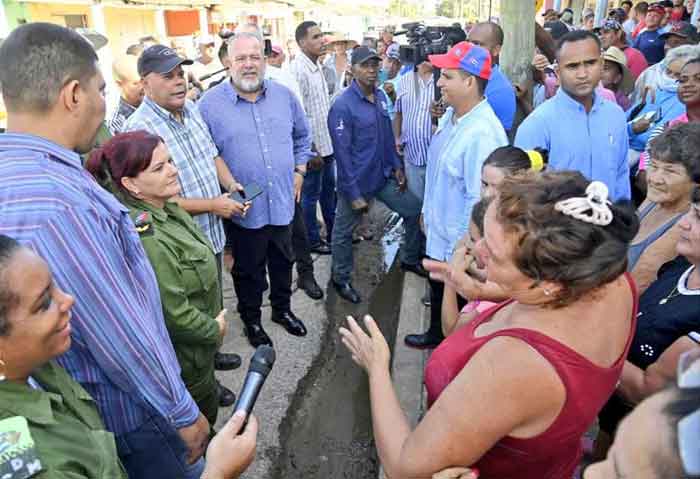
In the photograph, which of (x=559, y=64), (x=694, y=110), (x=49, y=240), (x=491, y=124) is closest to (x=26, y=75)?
(x=49, y=240)

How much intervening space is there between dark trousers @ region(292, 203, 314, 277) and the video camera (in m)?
1.73

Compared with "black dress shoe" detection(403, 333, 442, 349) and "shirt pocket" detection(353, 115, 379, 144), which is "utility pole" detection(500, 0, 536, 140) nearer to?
"shirt pocket" detection(353, 115, 379, 144)

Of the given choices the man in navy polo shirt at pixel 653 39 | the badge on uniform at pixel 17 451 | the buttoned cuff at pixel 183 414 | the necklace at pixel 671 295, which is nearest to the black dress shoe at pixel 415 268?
the necklace at pixel 671 295

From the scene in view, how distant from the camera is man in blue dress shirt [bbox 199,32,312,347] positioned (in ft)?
10.7

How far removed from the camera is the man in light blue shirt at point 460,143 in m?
2.84

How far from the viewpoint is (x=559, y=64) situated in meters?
3.24

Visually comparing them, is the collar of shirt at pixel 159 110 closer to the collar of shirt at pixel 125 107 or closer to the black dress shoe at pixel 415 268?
the collar of shirt at pixel 125 107

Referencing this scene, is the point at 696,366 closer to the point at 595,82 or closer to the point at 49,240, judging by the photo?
the point at 49,240

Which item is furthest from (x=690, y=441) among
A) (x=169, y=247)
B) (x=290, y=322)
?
(x=290, y=322)

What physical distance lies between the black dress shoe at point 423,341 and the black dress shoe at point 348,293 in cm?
81

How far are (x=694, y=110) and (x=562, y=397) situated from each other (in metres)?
3.49

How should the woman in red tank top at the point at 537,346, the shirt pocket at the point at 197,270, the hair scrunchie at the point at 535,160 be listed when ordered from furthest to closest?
the hair scrunchie at the point at 535,160, the shirt pocket at the point at 197,270, the woman in red tank top at the point at 537,346

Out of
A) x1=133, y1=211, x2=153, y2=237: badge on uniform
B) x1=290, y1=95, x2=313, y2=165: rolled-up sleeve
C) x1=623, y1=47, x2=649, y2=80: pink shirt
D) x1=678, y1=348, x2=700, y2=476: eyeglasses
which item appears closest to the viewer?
x1=678, y1=348, x2=700, y2=476: eyeglasses

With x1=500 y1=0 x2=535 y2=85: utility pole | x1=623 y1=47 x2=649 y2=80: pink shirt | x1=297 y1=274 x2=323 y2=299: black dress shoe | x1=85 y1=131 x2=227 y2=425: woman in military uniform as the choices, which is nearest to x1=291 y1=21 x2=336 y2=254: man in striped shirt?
x1=297 y1=274 x2=323 y2=299: black dress shoe
